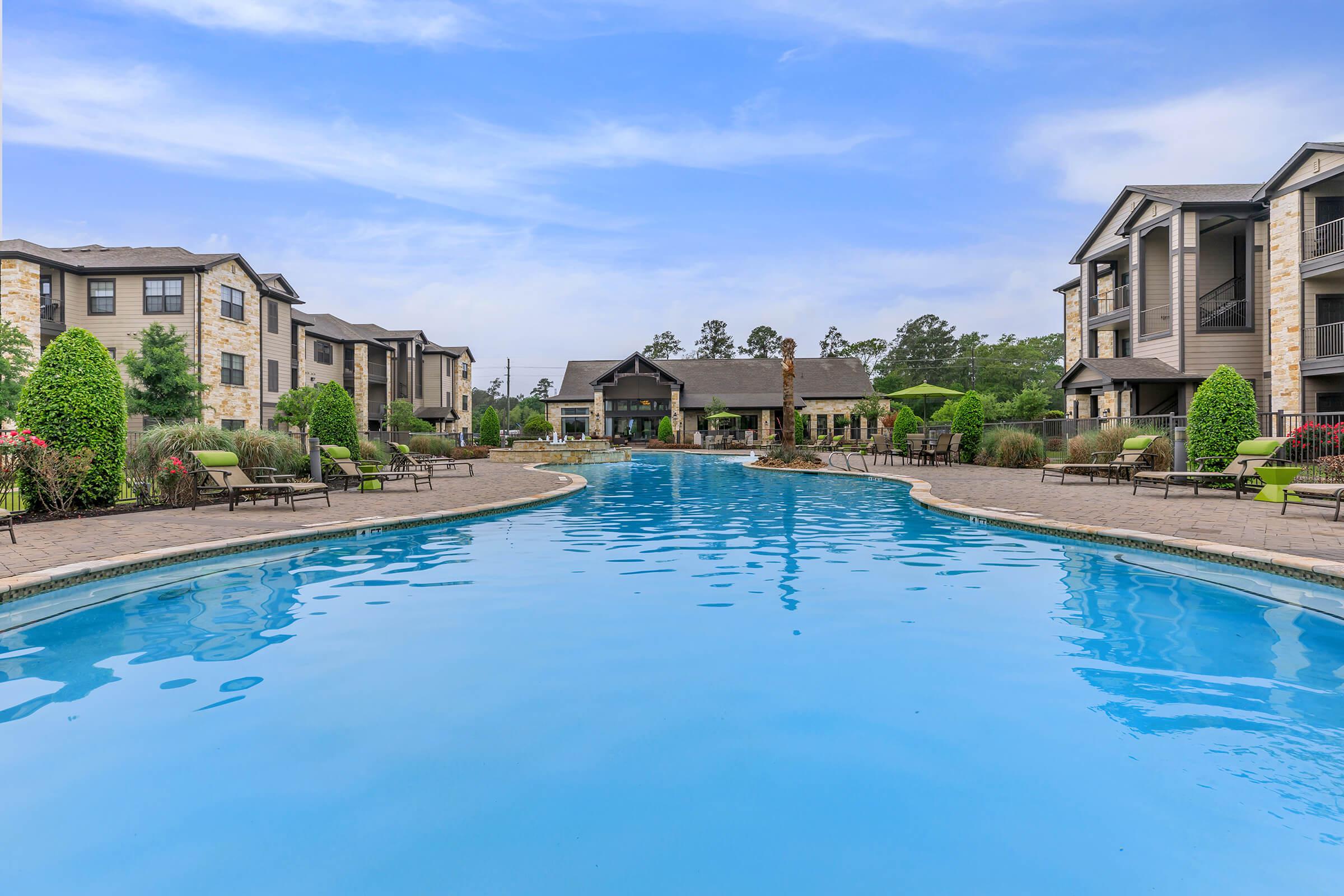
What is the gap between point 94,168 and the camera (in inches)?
848

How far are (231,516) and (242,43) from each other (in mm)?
12252

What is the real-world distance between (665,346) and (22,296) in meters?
55.7

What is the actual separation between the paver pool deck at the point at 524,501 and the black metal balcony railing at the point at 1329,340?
376 inches

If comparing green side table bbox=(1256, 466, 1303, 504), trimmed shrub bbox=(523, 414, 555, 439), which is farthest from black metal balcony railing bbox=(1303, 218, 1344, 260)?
trimmed shrub bbox=(523, 414, 555, 439)

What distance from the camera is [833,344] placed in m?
75.1

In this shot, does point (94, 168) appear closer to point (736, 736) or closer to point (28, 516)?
point (28, 516)

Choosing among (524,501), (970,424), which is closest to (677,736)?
(524,501)

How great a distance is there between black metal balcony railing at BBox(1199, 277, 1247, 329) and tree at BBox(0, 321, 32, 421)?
111ft

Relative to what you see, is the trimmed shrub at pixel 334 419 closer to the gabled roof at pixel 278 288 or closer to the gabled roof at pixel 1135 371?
the gabled roof at pixel 278 288

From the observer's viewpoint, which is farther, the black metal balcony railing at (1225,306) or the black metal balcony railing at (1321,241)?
the black metal balcony railing at (1225,306)

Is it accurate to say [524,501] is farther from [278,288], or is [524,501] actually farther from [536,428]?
[278,288]

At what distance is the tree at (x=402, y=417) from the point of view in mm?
38750

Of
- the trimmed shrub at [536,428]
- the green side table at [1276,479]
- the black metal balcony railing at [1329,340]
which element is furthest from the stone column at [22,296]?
the black metal balcony railing at [1329,340]

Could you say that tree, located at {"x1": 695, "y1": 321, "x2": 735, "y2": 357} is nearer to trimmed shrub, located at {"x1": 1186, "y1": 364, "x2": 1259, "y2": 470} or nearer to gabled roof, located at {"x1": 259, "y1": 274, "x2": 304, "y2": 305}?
gabled roof, located at {"x1": 259, "y1": 274, "x2": 304, "y2": 305}
